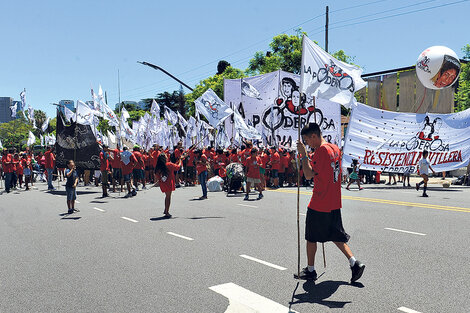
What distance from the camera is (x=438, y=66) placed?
58.0 ft

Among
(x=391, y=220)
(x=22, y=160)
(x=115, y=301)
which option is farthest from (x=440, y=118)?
(x=22, y=160)

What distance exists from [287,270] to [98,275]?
A: 246 centimetres


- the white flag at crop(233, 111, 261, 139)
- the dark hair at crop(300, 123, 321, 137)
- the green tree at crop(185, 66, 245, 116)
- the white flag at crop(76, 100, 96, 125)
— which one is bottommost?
the dark hair at crop(300, 123, 321, 137)

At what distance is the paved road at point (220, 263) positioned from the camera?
14.4ft

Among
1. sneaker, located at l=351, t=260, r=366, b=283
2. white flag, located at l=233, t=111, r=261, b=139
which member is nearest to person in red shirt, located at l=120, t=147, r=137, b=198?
white flag, located at l=233, t=111, r=261, b=139

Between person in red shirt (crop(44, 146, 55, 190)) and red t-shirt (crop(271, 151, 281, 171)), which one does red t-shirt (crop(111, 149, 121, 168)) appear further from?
red t-shirt (crop(271, 151, 281, 171))

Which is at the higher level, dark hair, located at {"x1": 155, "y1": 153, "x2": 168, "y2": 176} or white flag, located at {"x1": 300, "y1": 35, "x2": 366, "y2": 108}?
white flag, located at {"x1": 300, "y1": 35, "x2": 366, "y2": 108}

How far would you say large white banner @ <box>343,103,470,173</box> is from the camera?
61.7 feet

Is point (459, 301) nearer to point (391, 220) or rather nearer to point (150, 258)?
point (150, 258)

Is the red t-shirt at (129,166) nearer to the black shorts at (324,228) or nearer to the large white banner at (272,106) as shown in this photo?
the large white banner at (272,106)

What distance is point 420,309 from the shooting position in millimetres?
4055

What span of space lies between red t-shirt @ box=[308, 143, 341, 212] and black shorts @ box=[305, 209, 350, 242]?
0.08 m

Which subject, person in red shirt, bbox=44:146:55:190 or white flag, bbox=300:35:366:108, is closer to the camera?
white flag, bbox=300:35:366:108

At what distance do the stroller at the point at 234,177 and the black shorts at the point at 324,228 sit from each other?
11520 mm
